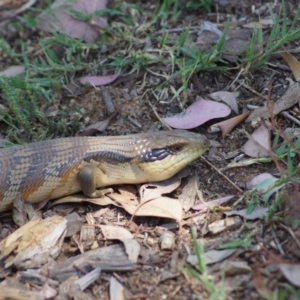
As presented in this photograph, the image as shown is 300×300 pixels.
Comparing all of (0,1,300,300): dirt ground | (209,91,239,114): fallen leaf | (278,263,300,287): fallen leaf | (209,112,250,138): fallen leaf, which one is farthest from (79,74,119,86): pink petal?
(278,263,300,287): fallen leaf

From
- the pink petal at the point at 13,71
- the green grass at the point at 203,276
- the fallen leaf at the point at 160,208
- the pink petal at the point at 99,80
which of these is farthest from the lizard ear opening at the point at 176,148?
the pink petal at the point at 13,71

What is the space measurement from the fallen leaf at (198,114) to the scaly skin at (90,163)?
377 millimetres

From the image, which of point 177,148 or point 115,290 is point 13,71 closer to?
point 177,148

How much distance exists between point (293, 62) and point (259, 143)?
41.9 inches

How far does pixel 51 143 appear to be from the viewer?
5.15m

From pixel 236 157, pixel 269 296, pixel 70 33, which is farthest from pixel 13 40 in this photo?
pixel 269 296

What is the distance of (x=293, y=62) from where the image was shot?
5691mm

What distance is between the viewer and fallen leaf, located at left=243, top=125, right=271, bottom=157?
5032 millimetres

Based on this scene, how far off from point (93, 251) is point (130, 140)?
1.09 m

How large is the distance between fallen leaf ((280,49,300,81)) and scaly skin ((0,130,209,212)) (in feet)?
4.23

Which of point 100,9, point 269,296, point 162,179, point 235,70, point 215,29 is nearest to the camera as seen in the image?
point 269,296

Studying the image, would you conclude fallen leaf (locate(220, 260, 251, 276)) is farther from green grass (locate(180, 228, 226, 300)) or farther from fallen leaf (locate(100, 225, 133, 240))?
fallen leaf (locate(100, 225, 133, 240))

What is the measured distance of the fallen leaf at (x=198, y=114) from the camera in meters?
5.44

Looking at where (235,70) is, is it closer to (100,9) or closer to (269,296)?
(100,9)
